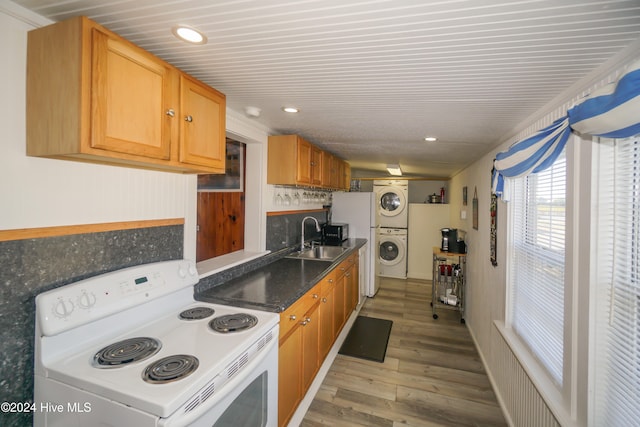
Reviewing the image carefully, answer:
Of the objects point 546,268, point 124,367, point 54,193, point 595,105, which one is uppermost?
point 595,105

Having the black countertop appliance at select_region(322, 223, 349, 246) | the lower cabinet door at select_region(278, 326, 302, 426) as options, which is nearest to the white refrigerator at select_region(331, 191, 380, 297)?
the black countertop appliance at select_region(322, 223, 349, 246)

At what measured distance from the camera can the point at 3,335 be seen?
0.98m

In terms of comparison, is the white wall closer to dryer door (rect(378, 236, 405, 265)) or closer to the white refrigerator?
the white refrigerator

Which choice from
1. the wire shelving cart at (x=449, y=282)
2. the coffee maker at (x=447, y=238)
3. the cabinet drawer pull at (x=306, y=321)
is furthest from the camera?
the coffee maker at (x=447, y=238)

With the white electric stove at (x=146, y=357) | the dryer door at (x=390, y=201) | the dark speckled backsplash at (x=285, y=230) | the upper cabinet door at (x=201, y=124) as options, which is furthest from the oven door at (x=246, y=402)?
the dryer door at (x=390, y=201)

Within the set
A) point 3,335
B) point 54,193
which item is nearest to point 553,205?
point 54,193

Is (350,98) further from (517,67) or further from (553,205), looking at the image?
(553,205)

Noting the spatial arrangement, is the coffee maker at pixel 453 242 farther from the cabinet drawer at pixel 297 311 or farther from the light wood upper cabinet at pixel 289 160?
the cabinet drawer at pixel 297 311

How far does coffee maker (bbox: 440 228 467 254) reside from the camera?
12.2 feet

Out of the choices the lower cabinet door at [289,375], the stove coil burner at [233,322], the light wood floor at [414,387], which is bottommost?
the light wood floor at [414,387]

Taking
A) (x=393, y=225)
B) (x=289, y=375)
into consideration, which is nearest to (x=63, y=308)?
(x=289, y=375)

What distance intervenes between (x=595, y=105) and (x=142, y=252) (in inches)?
79.3

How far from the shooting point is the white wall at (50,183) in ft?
Answer: 3.24

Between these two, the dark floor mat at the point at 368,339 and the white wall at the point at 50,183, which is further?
the dark floor mat at the point at 368,339
